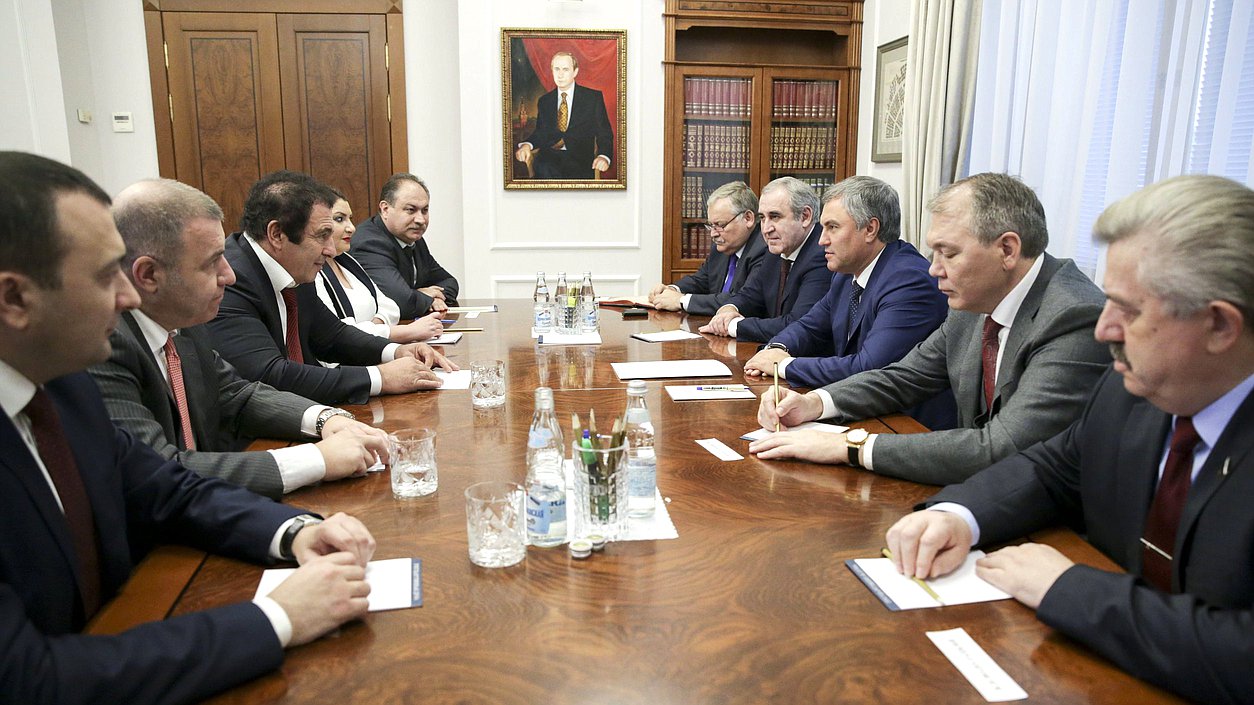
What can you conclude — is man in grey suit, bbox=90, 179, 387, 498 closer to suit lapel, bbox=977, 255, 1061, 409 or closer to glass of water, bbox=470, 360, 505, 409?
glass of water, bbox=470, 360, 505, 409

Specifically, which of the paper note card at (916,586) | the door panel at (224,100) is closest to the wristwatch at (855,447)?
the paper note card at (916,586)

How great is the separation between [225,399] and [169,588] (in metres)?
1.00

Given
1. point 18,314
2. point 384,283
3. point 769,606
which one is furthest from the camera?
point 384,283

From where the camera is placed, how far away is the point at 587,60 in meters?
5.83

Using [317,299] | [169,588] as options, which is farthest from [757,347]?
[169,588]

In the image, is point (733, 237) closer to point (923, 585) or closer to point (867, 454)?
point (867, 454)

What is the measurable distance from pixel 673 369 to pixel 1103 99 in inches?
91.1

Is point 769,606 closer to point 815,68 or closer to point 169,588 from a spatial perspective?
point 169,588

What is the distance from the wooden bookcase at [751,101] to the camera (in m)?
5.97

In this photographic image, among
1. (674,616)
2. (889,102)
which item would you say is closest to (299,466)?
(674,616)

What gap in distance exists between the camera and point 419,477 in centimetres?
169

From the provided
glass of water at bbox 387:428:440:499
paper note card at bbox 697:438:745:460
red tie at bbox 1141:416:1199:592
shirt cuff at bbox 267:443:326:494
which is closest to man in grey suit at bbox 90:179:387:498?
shirt cuff at bbox 267:443:326:494

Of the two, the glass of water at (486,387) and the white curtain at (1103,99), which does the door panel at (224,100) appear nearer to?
the glass of water at (486,387)

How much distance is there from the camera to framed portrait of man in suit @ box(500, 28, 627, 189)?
19.0ft
